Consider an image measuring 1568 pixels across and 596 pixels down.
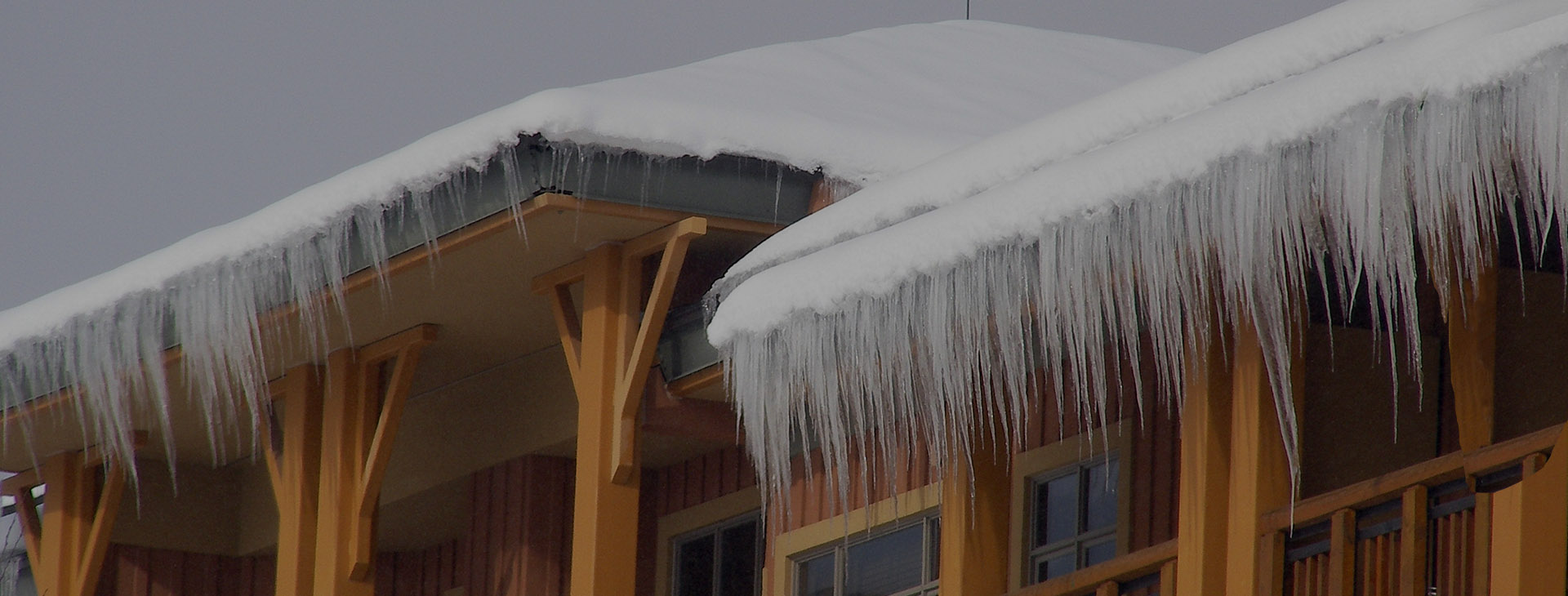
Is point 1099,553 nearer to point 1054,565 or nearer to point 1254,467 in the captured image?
point 1054,565

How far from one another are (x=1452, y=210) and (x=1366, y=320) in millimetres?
1909

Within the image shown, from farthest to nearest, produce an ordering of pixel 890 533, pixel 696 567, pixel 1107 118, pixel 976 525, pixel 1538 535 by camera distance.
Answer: pixel 696 567, pixel 890 533, pixel 1107 118, pixel 976 525, pixel 1538 535

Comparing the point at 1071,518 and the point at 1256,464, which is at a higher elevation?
the point at 1071,518

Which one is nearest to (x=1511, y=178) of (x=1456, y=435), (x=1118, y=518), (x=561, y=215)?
(x=1456, y=435)

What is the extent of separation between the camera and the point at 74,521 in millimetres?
17453

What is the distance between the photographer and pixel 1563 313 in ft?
35.0

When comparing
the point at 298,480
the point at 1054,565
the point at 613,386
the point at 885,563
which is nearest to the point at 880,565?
the point at 885,563

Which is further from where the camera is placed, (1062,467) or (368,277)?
(368,277)

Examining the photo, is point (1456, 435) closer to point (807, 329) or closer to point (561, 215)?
point (807, 329)

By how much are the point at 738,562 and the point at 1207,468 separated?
583 cm

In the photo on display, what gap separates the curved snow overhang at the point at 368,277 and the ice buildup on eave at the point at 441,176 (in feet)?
0.05

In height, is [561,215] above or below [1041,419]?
above

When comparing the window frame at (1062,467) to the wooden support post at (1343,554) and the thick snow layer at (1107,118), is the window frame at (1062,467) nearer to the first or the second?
the thick snow layer at (1107,118)

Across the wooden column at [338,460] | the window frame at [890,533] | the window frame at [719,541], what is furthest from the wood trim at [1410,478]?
the wooden column at [338,460]
